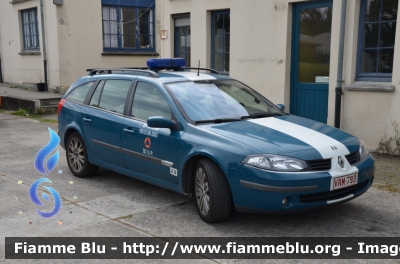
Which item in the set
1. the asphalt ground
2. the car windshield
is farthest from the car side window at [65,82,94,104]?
the car windshield

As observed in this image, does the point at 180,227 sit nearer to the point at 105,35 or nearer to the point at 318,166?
the point at 318,166

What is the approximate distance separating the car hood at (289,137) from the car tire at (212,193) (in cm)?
40

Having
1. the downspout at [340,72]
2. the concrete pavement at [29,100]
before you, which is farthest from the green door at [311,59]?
the concrete pavement at [29,100]

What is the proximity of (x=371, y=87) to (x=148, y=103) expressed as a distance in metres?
4.43

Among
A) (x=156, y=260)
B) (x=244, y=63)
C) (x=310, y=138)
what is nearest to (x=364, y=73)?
(x=244, y=63)

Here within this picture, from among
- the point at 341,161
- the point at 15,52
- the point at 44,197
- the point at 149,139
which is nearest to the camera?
the point at 341,161

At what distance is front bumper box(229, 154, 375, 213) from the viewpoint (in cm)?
452

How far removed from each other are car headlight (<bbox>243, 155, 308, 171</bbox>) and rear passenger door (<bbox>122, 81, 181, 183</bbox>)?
3.60ft

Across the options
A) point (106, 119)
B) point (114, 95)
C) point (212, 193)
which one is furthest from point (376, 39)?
point (212, 193)

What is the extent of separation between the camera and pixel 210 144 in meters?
4.98

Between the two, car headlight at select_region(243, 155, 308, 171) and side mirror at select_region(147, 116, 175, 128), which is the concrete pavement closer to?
side mirror at select_region(147, 116, 175, 128)

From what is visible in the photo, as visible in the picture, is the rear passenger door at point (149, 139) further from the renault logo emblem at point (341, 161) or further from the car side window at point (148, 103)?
the renault logo emblem at point (341, 161)

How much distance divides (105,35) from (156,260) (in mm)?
14380

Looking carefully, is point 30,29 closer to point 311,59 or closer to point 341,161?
point 311,59
